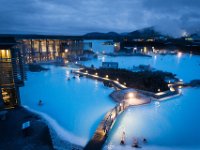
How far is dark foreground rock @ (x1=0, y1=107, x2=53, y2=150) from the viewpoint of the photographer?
10797mm

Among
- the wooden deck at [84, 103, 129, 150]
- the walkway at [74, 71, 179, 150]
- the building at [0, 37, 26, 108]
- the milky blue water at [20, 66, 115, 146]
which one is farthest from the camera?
the milky blue water at [20, 66, 115, 146]

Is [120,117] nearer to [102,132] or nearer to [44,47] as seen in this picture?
[102,132]

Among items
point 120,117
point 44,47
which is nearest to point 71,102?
point 120,117

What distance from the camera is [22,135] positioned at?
1198cm

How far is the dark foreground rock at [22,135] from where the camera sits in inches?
425

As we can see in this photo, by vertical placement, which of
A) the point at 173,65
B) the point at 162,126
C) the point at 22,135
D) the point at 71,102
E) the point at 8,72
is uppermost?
the point at 8,72

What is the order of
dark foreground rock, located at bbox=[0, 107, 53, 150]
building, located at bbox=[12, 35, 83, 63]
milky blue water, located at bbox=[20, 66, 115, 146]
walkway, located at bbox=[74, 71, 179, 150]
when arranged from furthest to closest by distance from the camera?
building, located at bbox=[12, 35, 83, 63], milky blue water, located at bbox=[20, 66, 115, 146], walkway, located at bbox=[74, 71, 179, 150], dark foreground rock, located at bbox=[0, 107, 53, 150]

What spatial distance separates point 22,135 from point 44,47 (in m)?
41.3

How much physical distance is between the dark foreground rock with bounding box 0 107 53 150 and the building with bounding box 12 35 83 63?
31.9 meters

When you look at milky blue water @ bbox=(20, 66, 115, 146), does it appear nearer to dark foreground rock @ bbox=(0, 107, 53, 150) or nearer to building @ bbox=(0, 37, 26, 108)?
dark foreground rock @ bbox=(0, 107, 53, 150)

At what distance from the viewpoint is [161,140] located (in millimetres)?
13820

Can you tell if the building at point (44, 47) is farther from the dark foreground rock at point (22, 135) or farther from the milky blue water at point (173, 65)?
the dark foreground rock at point (22, 135)

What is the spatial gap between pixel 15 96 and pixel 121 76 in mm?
18131

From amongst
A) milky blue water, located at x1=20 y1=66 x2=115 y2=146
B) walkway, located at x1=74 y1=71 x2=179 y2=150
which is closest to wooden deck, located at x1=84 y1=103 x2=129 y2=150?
walkway, located at x1=74 y1=71 x2=179 y2=150
